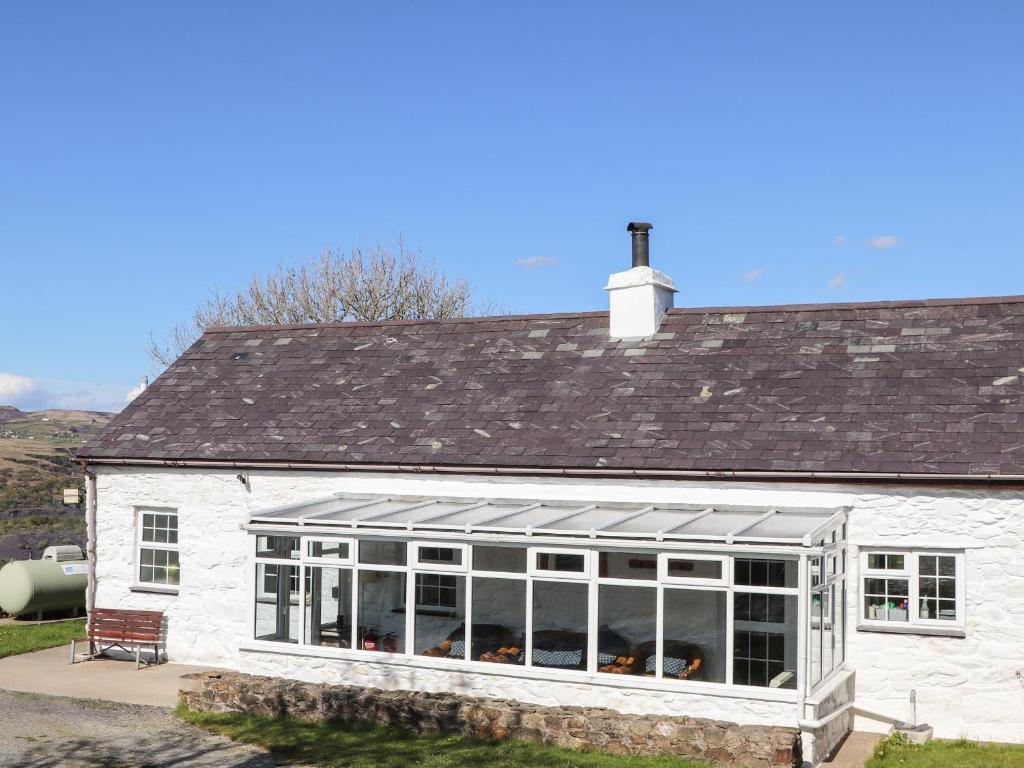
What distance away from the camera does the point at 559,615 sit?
15641 millimetres

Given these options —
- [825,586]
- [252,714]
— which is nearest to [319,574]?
[252,714]

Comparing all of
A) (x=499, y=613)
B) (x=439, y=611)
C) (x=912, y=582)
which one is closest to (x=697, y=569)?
(x=912, y=582)

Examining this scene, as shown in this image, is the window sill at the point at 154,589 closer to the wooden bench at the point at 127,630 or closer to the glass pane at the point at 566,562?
the wooden bench at the point at 127,630

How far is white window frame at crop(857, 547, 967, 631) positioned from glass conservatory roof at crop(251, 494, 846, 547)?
81 centimetres

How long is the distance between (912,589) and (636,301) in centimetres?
675

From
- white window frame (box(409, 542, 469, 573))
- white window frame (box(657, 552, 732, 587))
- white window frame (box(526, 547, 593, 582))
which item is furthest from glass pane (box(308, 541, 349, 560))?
white window frame (box(657, 552, 732, 587))

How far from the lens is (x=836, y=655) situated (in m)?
13.8

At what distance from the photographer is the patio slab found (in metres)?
15.4

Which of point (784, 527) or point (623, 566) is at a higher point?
point (784, 527)

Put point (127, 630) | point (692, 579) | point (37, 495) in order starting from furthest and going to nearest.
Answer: point (37, 495)
point (127, 630)
point (692, 579)

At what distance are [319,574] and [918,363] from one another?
9.20 m

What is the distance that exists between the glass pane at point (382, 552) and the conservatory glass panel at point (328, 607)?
0.41 metres

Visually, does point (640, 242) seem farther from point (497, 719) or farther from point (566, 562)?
point (497, 719)

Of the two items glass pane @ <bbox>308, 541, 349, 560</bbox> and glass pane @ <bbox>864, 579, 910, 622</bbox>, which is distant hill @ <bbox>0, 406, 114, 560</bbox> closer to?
glass pane @ <bbox>308, 541, 349, 560</bbox>
